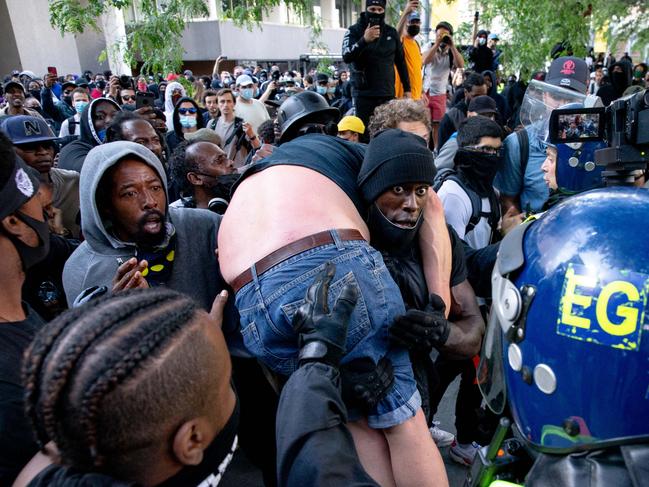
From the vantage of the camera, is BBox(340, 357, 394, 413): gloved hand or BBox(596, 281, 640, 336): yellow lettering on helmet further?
BBox(340, 357, 394, 413): gloved hand

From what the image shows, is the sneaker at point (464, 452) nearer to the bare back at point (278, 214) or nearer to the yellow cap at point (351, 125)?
the bare back at point (278, 214)

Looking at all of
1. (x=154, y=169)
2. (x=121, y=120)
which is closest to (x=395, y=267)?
(x=154, y=169)

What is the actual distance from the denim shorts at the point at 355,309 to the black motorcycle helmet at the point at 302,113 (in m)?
1.11

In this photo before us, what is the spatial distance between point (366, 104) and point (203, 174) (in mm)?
2725

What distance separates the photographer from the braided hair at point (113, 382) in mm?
865

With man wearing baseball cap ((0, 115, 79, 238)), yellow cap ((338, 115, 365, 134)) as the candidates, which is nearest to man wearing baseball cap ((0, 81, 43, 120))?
man wearing baseball cap ((0, 115, 79, 238))

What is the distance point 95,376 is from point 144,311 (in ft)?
0.50

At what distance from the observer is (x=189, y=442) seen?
0.97 metres

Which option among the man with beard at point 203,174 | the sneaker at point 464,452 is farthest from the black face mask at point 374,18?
the sneaker at point 464,452

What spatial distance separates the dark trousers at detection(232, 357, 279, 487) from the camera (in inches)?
78.8

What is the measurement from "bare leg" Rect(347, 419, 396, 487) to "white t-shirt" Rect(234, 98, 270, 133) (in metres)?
5.64

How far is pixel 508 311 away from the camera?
45.5 inches

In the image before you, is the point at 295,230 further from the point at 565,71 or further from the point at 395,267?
the point at 565,71

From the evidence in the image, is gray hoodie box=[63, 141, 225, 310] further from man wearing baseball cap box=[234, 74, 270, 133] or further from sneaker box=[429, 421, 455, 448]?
man wearing baseball cap box=[234, 74, 270, 133]
